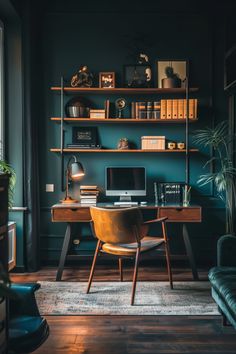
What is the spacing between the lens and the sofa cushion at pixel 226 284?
2.17m

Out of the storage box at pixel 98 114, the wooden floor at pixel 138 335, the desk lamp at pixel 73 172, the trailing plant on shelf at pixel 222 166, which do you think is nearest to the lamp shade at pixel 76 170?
the desk lamp at pixel 73 172

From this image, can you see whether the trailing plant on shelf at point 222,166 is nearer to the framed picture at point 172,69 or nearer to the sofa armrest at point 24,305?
the framed picture at point 172,69

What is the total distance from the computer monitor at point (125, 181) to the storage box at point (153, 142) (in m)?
0.26

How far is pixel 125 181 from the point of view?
4434 mm

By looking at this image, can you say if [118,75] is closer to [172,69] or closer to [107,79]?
[107,79]

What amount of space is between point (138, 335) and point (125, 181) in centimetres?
212

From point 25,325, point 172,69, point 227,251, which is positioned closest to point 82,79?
point 172,69

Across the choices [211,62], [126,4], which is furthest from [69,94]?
[211,62]

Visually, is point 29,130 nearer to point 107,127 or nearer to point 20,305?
point 107,127

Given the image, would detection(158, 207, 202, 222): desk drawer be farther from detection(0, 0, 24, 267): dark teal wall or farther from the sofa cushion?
detection(0, 0, 24, 267): dark teal wall

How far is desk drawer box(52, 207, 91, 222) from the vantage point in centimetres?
395

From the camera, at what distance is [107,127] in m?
4.61

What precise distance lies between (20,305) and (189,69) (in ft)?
11.7

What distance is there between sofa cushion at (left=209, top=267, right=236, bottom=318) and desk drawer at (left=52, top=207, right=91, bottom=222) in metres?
1.66
